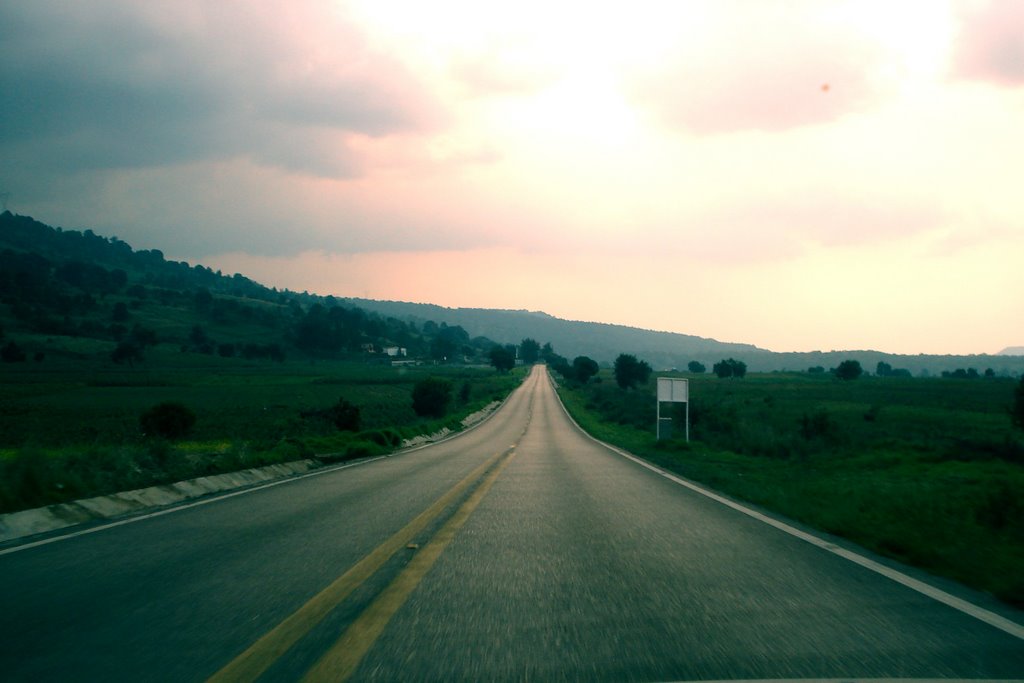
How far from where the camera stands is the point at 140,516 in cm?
1002

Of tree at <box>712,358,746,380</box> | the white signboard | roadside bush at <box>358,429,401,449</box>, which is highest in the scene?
tree at <box>712,358,746,380</box>

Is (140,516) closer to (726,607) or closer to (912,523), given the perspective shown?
(726,607)

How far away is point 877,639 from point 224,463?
14.5m

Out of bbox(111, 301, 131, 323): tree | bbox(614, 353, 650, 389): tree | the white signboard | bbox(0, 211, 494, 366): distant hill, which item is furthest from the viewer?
bbox(111, 301, 131, 323): tree

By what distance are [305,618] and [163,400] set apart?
2322 inches

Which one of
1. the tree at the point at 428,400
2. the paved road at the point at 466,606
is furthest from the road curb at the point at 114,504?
the tree at the point at 428,400

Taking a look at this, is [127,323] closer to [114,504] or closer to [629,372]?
[629,372]

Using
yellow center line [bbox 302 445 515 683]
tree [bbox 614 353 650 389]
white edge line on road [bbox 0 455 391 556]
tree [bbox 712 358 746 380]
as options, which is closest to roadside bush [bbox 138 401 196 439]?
white edge line on road [bbox 0 455 391 556]

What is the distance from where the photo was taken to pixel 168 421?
41.1 meters

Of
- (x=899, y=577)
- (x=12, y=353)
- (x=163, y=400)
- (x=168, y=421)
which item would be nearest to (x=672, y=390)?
(x=899, y=577)

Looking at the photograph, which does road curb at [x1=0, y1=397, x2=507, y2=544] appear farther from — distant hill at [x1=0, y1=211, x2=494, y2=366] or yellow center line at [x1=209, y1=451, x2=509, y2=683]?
distant hill at [x1=0, y1=211, x2=494, y2=366]

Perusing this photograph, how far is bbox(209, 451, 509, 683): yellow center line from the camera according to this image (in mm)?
3996

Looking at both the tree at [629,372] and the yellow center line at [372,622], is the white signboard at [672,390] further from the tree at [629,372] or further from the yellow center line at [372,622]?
the tree at [629,372]

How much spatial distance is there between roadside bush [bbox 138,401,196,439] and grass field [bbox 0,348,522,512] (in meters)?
0.91
